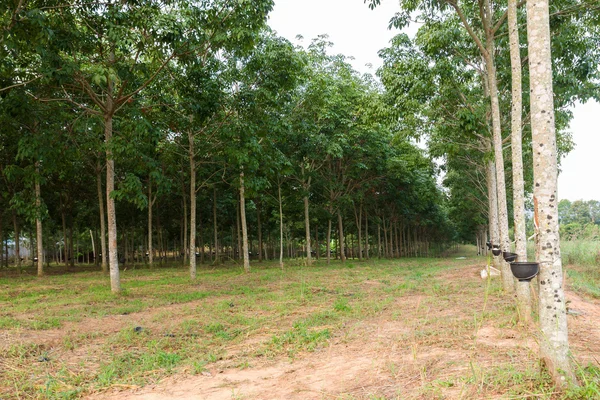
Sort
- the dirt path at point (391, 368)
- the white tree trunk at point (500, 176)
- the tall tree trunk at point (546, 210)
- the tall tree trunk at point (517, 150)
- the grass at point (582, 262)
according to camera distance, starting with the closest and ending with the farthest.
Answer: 1. the tall tree trunk at point (546, 210)
2. the dirt path at point (391, 368)
3. the tall tree trunk at point (517, 150)
4. the white tree trunk at point (500, 176)
5. the grass at point (582, 262)

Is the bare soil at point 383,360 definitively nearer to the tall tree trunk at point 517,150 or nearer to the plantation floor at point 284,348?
the plantation floor at point 284,348

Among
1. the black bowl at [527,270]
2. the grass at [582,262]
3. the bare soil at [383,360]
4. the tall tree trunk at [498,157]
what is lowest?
the grass at [582,262]

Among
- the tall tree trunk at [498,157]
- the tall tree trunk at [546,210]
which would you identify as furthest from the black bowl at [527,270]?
the tall tree trunk at [498,157]

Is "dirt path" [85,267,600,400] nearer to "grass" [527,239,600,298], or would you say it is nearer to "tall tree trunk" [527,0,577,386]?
"tall tree trunk" [527,0,577,386]

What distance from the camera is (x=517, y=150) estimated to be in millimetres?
6910

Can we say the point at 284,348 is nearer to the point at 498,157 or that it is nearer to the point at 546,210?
the point at 546,210

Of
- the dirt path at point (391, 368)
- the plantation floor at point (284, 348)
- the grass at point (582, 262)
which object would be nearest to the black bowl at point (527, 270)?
the plantation floor at point (284, 348)

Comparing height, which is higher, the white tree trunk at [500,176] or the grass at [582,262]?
the white tree trunk at [500,176]

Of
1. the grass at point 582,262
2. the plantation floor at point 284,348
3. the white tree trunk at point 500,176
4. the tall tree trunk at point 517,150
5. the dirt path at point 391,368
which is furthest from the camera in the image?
the grass at point 582,262

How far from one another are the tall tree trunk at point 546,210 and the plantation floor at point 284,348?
0.23 m

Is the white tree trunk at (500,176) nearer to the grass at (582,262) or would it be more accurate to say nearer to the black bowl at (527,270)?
the grass at (582,262)

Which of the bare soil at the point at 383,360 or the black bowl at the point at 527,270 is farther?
Result: the bare soil at the point at 383,360

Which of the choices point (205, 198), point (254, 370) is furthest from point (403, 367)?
point (205, 198)

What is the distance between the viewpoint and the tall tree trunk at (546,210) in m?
3.70
